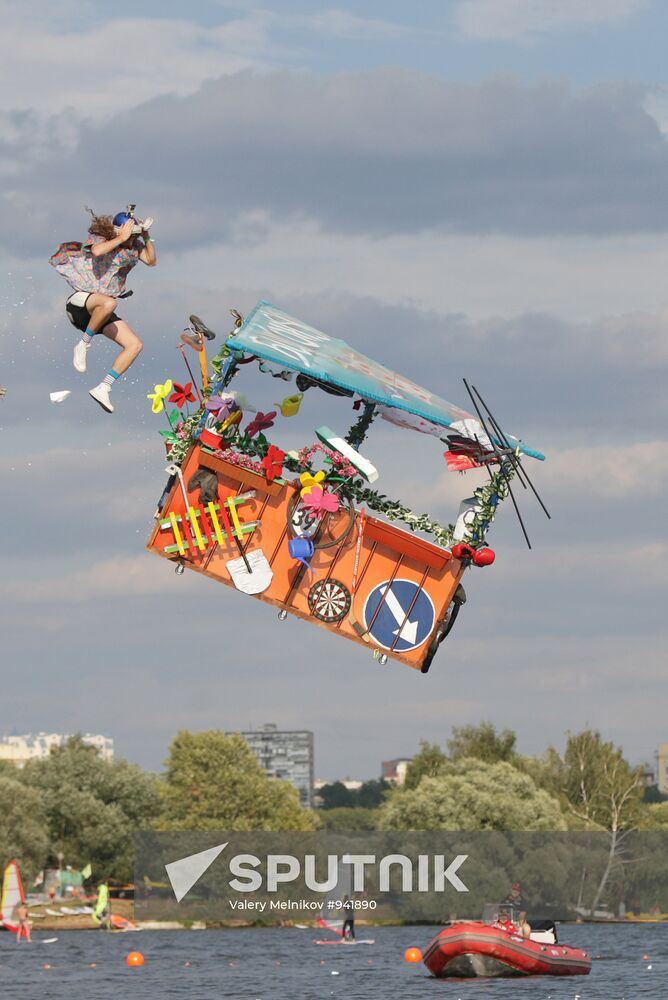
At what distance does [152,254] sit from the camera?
1959 centimetres

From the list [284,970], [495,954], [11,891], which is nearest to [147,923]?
[11,891]

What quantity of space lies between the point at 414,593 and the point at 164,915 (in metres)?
122

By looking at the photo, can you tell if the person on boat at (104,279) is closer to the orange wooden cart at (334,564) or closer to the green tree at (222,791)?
the orange wooden cart at (334,564)

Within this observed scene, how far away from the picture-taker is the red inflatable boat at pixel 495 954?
76812 millimetres

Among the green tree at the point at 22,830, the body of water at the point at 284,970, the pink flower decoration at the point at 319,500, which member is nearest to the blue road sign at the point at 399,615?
the pink flower decoration at the point at 319,500

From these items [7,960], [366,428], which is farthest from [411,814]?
[366,428]

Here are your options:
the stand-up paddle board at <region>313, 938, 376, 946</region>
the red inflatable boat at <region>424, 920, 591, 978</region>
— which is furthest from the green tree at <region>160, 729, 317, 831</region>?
the red inflatable boat at <region>424, 920, 591, 978</region>

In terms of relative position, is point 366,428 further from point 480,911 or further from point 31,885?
point 31,885

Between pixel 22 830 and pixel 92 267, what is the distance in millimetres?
111165

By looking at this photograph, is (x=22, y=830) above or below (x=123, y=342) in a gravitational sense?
above

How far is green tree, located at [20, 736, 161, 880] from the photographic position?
133125 mm

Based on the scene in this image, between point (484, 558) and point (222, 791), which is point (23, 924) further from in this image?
point (484, 558)

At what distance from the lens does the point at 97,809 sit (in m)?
134

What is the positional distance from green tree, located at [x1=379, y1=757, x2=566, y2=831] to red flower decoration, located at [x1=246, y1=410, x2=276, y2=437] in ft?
306
